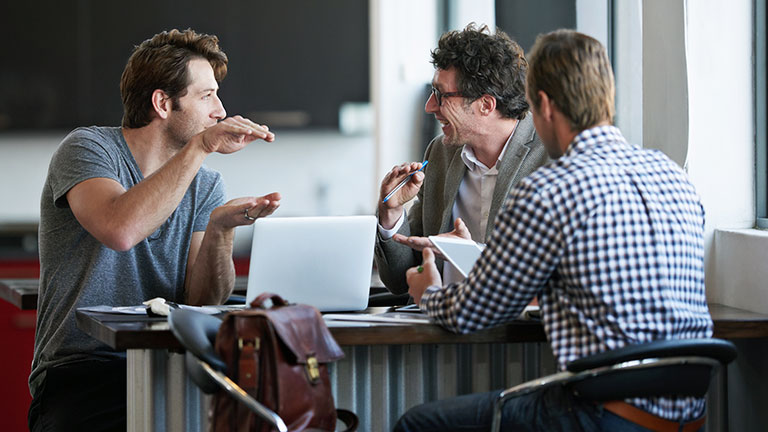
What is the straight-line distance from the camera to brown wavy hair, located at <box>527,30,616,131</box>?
182 centimetres

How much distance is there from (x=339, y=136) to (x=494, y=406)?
13.1 ft

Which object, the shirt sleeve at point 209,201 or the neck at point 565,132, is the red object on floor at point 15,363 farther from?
the neck at point 565,132

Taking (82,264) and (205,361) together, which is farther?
(82,264)

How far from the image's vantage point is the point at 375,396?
2.10m

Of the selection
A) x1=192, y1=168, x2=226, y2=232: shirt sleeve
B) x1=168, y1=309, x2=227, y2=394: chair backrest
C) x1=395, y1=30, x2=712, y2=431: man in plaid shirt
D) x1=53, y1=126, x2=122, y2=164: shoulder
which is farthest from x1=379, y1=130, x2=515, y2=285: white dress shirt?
x1=168, y1=309, x2=227, y2=394: chair backrest

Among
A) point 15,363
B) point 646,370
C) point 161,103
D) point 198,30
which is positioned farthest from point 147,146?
point 198,30

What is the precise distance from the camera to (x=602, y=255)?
1.68m

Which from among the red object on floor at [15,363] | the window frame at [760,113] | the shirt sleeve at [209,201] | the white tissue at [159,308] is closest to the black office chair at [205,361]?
the white tissue at [159,308]

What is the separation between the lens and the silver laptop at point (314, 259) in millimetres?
2117

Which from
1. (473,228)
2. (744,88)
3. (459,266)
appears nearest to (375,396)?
(459,266)

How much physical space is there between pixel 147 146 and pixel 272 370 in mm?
1085

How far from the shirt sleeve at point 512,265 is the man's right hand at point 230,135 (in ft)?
2.38

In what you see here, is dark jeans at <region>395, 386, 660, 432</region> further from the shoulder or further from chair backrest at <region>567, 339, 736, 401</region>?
the shoulder

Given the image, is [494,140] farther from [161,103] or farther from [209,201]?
[161,103]
